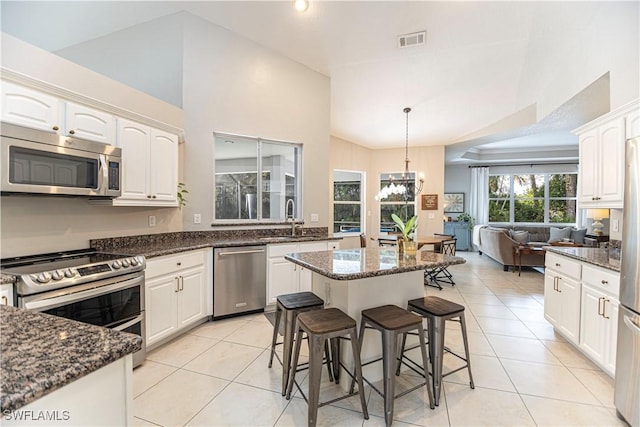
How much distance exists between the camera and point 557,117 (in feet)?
14.6

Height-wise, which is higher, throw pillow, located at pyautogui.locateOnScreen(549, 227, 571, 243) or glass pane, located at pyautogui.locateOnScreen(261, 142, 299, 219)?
glass pane, located at pyautogui.locateOnScreen(261, 142, 299, 219)

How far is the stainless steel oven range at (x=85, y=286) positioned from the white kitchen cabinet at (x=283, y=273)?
1.45 metres

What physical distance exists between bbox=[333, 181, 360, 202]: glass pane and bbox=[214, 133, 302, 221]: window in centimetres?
274

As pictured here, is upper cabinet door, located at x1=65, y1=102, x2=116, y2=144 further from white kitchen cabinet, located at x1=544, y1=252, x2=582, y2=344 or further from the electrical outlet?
the electrical outlet

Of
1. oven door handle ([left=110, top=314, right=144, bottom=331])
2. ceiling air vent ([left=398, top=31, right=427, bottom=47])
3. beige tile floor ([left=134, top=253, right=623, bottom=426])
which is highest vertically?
ceiling air vent ([left=398, top=31, right=427, bottom=47])

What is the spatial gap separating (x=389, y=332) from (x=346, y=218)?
18.5 ft

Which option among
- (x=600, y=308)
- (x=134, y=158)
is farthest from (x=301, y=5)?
(x=600, y=308)

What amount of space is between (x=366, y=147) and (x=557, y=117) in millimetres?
4009

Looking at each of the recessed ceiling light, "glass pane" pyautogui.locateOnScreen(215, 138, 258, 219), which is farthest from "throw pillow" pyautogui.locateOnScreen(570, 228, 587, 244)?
the recessed ceiling light

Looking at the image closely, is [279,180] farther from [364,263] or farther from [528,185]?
[528,185]

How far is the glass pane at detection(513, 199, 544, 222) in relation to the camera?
8945 mm

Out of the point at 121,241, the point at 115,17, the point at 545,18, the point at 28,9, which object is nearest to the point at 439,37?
the point at 545,18

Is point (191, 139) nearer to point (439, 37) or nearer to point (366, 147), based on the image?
point (439, 37)

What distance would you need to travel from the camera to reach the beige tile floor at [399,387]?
188 centimetres
